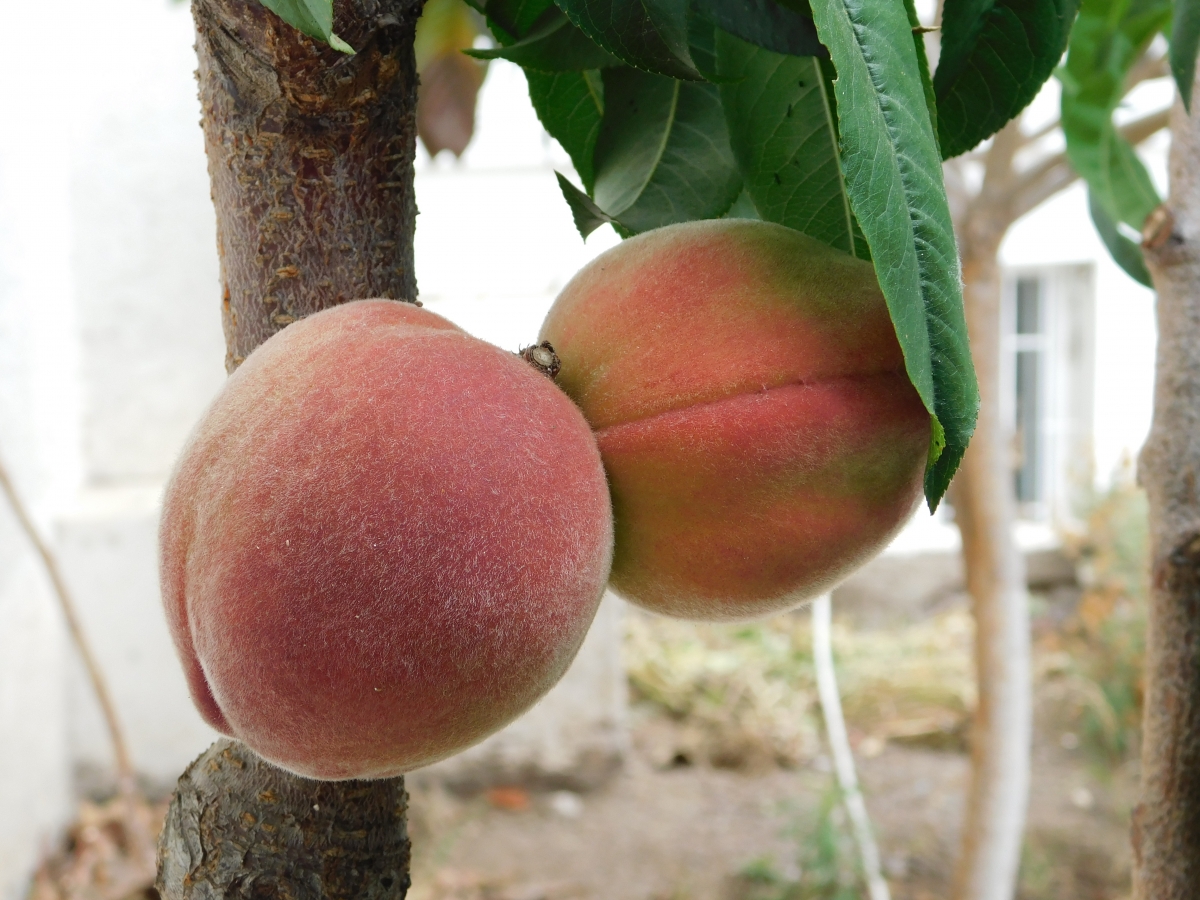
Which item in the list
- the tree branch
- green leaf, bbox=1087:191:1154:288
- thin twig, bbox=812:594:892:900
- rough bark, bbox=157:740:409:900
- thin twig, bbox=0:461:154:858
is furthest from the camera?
thin twig, bbox=812:594:892:900

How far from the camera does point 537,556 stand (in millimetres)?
340

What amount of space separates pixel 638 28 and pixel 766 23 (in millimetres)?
51

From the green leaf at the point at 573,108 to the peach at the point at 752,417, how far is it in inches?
6.8

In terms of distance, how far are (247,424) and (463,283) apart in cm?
307

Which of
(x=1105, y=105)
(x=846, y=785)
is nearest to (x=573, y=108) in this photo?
(x=1105, y=105)

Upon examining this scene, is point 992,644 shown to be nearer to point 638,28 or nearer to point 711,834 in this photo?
point 638,28

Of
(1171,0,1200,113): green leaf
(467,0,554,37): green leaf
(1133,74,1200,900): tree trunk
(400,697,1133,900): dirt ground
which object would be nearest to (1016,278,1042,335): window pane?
(400,697,1133,900): dirt ground

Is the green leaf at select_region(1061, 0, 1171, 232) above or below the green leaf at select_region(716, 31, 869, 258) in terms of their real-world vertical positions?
below

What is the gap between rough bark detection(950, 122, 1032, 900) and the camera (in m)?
1.38

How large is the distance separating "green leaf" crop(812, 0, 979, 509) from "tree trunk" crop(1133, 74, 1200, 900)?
0.27 meters

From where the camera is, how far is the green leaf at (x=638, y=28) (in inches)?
14.9

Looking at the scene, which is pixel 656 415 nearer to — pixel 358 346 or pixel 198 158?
pixel 358 346

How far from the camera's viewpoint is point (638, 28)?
387mm

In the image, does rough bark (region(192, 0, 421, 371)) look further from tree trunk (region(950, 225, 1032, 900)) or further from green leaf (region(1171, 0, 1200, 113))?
tree trunk (region(950, 225, 1032, 900))
